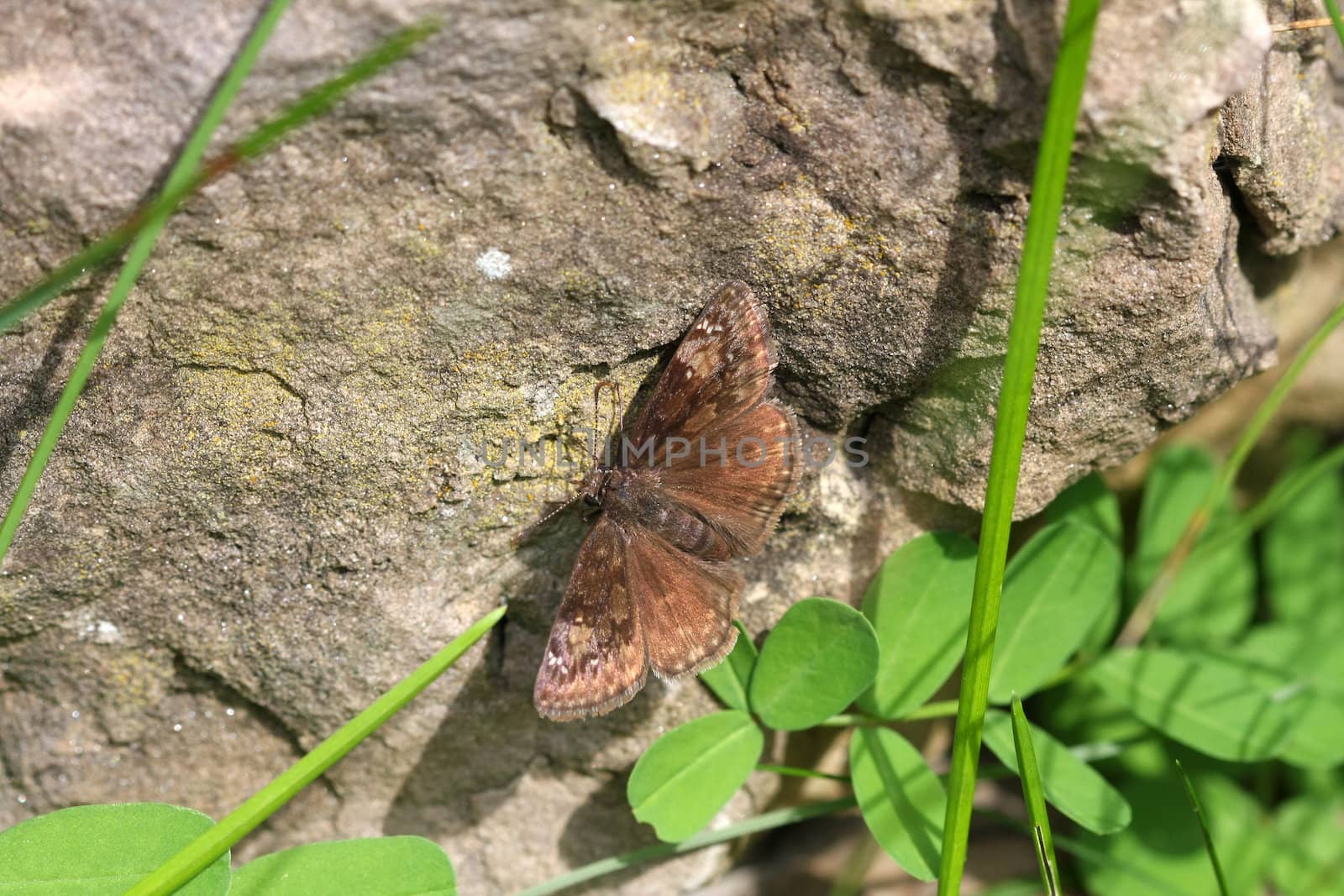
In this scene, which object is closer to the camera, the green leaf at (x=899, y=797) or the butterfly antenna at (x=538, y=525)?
the green leaf at (x=899, y=797)

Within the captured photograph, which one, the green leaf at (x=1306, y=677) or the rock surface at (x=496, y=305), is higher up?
the rock surface at (x=496, y=305)

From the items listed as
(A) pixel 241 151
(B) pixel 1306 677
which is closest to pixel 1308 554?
(B) pixel 1306 677

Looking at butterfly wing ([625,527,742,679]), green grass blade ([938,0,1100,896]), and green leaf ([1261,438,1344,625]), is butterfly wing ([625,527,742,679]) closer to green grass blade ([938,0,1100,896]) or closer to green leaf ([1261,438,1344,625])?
green grass blade ([938,0,1100,896])

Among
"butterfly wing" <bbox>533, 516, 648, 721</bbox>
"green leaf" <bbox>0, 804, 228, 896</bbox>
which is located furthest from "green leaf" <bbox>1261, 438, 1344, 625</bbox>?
"green leaf" <bbox>0, 804, 228, 896</bbox>

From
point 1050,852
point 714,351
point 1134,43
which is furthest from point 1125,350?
point 1050,852

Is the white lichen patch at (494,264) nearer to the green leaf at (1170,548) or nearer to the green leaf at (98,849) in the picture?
the green leaf at (98,849)

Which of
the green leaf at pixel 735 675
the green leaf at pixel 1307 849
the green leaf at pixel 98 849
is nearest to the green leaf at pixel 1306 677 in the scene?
the green leaf at pixel 1307 849
